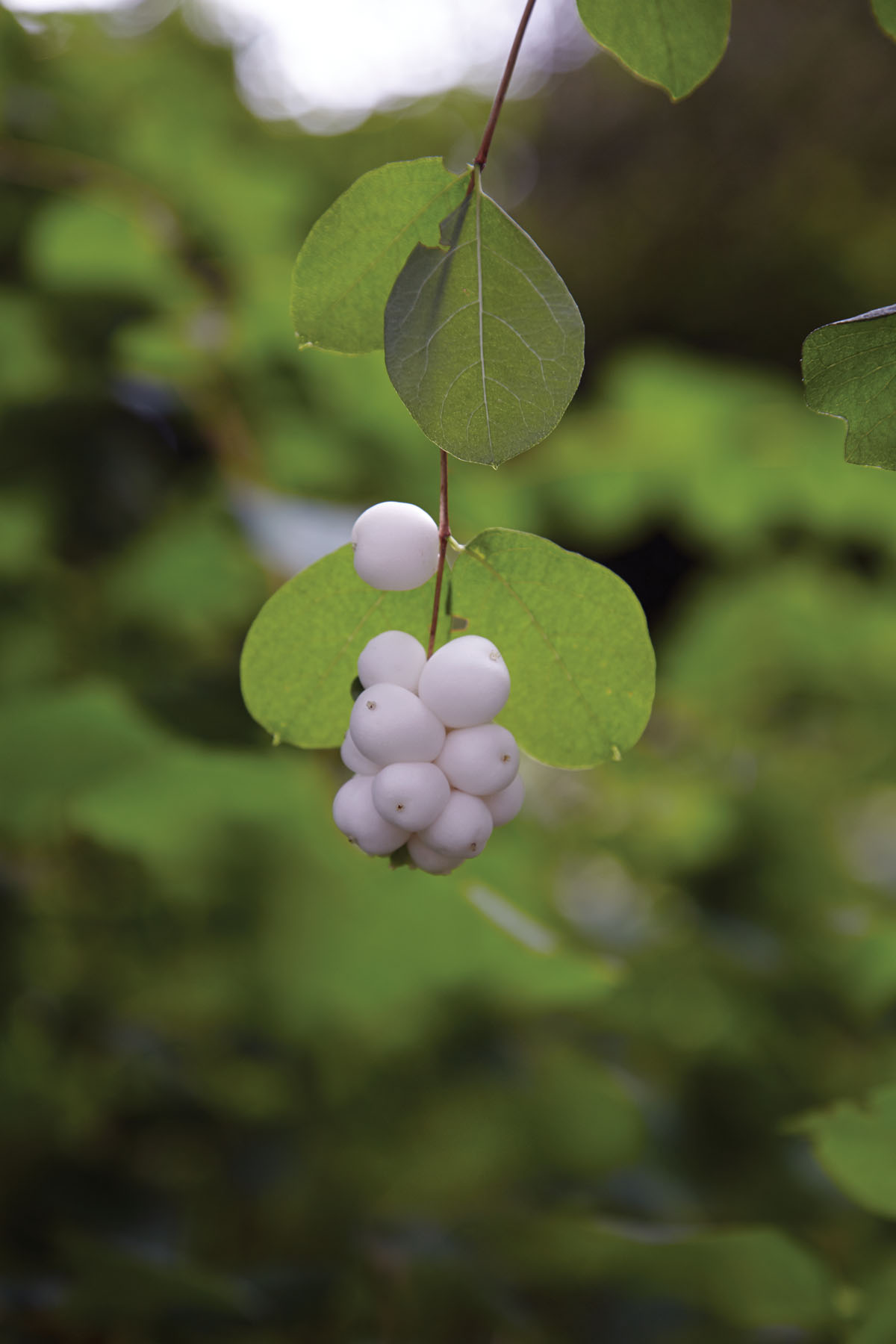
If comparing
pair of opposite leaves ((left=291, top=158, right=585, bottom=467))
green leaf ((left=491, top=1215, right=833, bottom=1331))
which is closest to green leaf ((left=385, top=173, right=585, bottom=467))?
pair of opposite leaves ((left=291, top=158, right=585, bottom=467))

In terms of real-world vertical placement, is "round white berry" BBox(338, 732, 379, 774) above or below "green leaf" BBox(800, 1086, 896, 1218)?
above

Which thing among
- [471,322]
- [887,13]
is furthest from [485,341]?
[887,13]

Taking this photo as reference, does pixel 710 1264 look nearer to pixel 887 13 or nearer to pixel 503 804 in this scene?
pixel 503 804

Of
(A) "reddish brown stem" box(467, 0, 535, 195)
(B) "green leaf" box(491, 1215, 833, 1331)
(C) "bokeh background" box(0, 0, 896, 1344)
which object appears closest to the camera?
(A) "reddish brown stem" box(467, 0, 535, 195)

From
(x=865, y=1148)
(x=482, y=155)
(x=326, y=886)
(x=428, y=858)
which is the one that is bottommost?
(x=326, y=886)

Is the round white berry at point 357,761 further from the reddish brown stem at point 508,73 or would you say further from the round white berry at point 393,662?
the reddish brown stem at point 508,73

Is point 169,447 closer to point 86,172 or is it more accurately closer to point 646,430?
point 86,172

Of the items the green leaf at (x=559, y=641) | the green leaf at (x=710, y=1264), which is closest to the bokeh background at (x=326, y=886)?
the green leaf at (x=710, y=1264)

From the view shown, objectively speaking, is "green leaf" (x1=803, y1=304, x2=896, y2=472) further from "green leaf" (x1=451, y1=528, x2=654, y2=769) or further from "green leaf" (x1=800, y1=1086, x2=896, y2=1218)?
"green leaf" (x1=800, y1=1086, x2=896, y2=1218)
